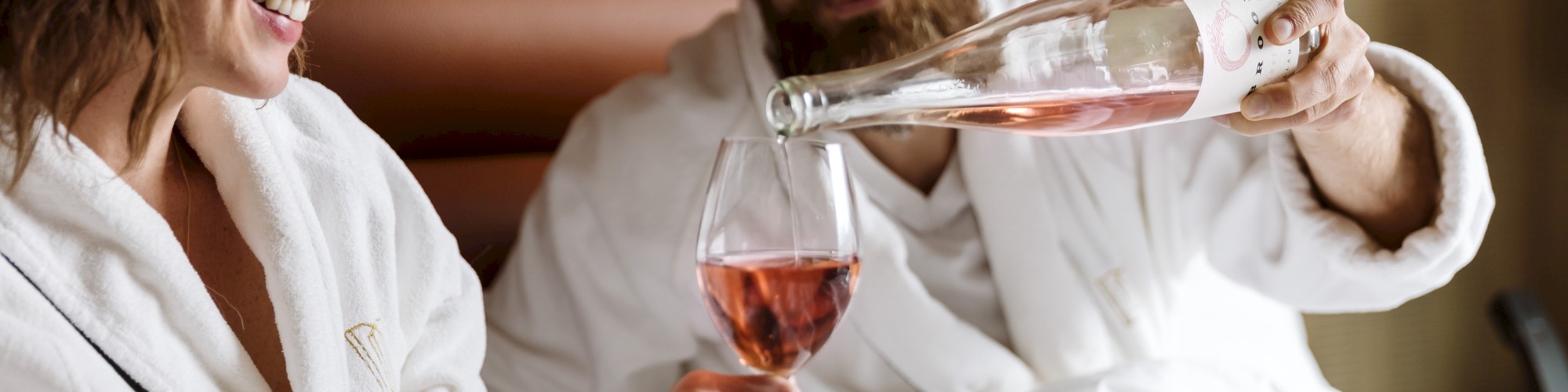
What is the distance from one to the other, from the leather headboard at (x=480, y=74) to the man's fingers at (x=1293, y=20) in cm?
69

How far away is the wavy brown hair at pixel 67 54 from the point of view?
1.77 ft

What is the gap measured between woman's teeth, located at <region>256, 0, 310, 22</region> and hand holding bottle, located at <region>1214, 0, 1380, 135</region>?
1.66 ft

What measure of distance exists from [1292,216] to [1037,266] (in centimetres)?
22

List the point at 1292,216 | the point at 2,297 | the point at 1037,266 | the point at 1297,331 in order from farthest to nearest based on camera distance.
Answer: the point at 1297,331
the point at 1037,266
the point at 1292,216
the point at 2,297

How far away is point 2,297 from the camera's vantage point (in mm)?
→ 529

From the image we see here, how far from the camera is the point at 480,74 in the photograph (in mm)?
1104

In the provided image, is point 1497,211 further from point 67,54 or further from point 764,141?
point 67,54

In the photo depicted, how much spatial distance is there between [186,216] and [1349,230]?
828mm

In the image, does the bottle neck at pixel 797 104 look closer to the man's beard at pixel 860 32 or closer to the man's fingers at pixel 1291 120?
the man's fingers at pixel 1291 120

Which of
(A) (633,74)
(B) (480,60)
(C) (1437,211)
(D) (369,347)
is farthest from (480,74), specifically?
(C) (1437,211)

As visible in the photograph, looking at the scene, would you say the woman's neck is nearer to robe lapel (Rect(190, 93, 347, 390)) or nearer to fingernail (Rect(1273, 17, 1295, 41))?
robe lapel (Rect(190, 93, 347, 390))

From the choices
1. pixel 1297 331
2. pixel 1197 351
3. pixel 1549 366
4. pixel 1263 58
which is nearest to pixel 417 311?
pixel 1263 58

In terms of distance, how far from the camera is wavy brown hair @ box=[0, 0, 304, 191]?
1.77 ft

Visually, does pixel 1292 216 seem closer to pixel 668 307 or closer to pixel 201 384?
→ pixel 668 307
